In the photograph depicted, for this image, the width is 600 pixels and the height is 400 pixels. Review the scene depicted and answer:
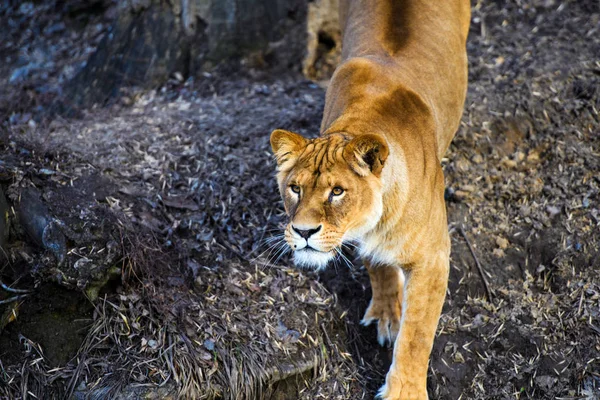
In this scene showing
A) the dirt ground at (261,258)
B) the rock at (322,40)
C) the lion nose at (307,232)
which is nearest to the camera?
the lion nose at (307,232)

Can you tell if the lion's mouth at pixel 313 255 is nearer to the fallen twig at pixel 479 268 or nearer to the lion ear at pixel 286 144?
the lion ear at pixel 286 144

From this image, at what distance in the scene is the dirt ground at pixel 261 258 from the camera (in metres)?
4.55

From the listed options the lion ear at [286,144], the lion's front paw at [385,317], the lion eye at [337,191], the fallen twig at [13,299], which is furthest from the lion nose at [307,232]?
the fallen twig at [13,299]

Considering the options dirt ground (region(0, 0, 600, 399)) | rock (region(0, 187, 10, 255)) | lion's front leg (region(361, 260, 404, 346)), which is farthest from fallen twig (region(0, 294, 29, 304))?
lion's front leg (region(361, 260, 404, 346))

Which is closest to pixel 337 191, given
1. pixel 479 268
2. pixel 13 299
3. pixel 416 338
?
pixel 416 338

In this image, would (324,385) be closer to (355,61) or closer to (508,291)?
(508,291)

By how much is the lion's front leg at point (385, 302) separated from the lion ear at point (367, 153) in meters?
1.25

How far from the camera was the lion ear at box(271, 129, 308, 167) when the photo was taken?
4.25m

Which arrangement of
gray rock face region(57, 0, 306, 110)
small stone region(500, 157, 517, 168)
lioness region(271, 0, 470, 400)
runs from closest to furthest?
lioness region(271, 0, 470, 400)
small stone region(500, 157, 517, 168)
gray rock face region(57, 0, 306, 110)

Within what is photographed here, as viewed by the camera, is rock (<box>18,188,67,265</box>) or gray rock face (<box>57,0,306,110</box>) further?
gray rock face (<box>57,0,306,110</box>)

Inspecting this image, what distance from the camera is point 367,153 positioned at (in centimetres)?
407

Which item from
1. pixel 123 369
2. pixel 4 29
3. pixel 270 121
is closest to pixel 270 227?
pixel 270 121

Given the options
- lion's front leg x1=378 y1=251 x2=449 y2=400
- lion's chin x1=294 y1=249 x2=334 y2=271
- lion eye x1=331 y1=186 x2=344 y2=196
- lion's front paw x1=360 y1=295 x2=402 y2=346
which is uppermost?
lion eye x1=331 y1=186 x2=344 y2=196

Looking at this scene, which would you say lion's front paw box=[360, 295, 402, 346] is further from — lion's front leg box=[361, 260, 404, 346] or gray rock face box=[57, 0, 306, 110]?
gray rock face box=[57, 0, 306, 110]
